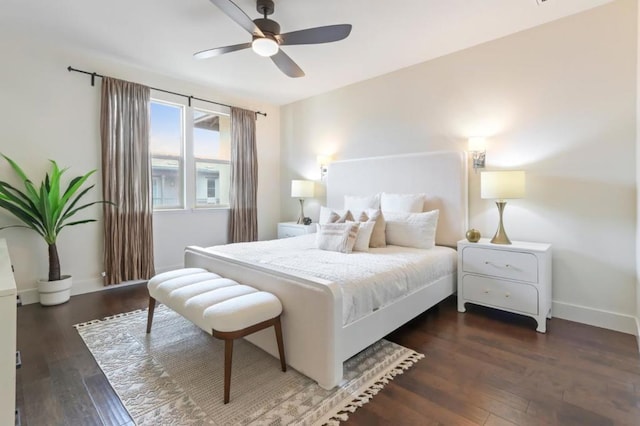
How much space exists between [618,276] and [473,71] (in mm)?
2329

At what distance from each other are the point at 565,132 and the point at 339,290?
8.49ft

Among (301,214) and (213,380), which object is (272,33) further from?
(301,214)

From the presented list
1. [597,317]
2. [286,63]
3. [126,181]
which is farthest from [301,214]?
[597,317]

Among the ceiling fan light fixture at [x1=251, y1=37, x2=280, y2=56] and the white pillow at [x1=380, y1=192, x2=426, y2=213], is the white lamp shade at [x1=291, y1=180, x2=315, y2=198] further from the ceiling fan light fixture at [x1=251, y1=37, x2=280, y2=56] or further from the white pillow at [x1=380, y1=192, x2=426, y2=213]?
the ceiling fan light fixture at [x1=251, y1=37, x2=280, y2=56]

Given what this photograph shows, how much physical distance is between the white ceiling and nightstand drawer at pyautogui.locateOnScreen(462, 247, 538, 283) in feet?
6.86

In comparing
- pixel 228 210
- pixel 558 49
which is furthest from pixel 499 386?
pixel 228 210

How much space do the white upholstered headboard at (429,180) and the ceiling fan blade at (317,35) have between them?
177cm

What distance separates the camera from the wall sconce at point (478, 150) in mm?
3172

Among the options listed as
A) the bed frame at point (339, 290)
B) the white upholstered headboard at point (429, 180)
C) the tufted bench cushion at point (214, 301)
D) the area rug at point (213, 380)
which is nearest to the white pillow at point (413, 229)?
the white upholstered headboard at point (429, 180)

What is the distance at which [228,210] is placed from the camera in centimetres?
484

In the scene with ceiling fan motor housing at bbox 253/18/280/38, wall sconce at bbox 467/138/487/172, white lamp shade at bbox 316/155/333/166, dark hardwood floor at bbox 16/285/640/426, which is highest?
A: ceiling fan motor housing at bbox 253/18/280/38

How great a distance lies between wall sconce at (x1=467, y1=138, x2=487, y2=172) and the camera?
10.4 feet

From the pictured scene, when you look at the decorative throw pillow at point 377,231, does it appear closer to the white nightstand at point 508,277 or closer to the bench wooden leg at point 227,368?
the white nightstand at point 508,277

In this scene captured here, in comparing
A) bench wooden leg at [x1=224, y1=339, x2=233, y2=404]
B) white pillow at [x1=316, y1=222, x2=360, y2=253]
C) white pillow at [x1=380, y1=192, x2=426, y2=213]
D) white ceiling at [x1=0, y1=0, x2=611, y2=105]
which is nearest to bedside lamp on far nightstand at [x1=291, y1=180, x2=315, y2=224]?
white pillow at [x1=380, y1=192, x2=426, y2=213]
